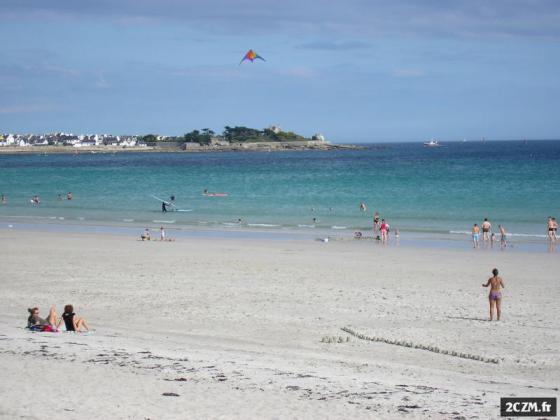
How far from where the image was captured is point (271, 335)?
1364 centimetres

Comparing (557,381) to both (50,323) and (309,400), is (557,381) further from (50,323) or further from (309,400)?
(50,323)

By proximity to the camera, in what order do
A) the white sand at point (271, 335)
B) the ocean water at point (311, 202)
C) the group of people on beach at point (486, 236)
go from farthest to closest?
the ocean water at point (311, 202) → the group of people on beach at point (486, 236) → the white sand at point (271, 335)

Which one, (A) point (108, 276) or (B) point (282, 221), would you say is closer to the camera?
(A) point (108, 276)

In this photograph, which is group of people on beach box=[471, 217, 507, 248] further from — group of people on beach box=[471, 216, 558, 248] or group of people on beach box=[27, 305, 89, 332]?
group of people on beach box=[27, 305, 89, 332]

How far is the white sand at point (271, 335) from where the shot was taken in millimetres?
9000

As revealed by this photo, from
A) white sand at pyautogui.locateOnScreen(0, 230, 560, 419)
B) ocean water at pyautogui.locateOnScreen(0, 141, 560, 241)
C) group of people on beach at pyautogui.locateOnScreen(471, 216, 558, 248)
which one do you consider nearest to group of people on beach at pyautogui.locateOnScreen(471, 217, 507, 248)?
group of people on beach at pyautogui.locateOnScreen(471, 216, 558, 248)

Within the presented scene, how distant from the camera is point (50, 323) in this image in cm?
1349

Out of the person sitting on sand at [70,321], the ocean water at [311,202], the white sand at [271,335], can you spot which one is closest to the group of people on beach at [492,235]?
the ocean water at [311,202]

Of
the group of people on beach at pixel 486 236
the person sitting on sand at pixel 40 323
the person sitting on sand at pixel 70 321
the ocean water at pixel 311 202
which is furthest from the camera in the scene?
the ocean water at pixel 311 202

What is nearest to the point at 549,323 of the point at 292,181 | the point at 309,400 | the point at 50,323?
the point at 309,400

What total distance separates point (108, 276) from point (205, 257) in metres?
4.79

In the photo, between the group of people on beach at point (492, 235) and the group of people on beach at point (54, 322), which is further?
the group of people on beach at point (492, 235)

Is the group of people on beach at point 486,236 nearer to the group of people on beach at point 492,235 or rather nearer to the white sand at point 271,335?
the group of people on beach at point 492,235

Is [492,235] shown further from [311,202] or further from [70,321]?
[311,202]
